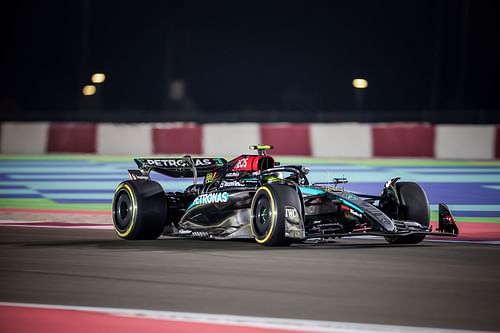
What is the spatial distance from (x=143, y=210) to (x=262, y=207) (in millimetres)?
1369

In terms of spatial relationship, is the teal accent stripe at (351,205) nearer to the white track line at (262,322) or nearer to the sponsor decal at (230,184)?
A: the sponsor decal at (230,184)

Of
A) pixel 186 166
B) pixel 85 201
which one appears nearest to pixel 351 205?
pixel 186 166

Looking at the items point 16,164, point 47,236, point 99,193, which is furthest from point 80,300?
point 16,164

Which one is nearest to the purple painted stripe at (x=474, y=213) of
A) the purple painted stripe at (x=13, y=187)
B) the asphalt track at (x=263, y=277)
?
the asphalt track at (x=263, y=277)

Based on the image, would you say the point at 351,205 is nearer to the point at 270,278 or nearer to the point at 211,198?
the point at 211,198

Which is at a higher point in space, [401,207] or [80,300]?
[401,207]

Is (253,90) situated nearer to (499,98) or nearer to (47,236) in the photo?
(499,98)

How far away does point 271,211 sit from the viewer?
368 inches

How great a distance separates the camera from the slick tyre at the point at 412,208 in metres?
10.1

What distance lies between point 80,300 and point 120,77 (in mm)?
69090

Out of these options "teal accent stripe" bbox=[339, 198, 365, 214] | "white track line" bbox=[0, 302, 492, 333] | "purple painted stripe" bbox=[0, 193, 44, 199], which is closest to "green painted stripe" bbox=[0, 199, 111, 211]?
"purple painted stripe" bbox=[0, 193, 44, 199]

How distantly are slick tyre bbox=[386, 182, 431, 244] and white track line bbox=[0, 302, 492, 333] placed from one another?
4.38 meters

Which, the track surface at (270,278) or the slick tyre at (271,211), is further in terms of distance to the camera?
the slick tyre at (271,211)

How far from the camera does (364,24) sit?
7912cm
